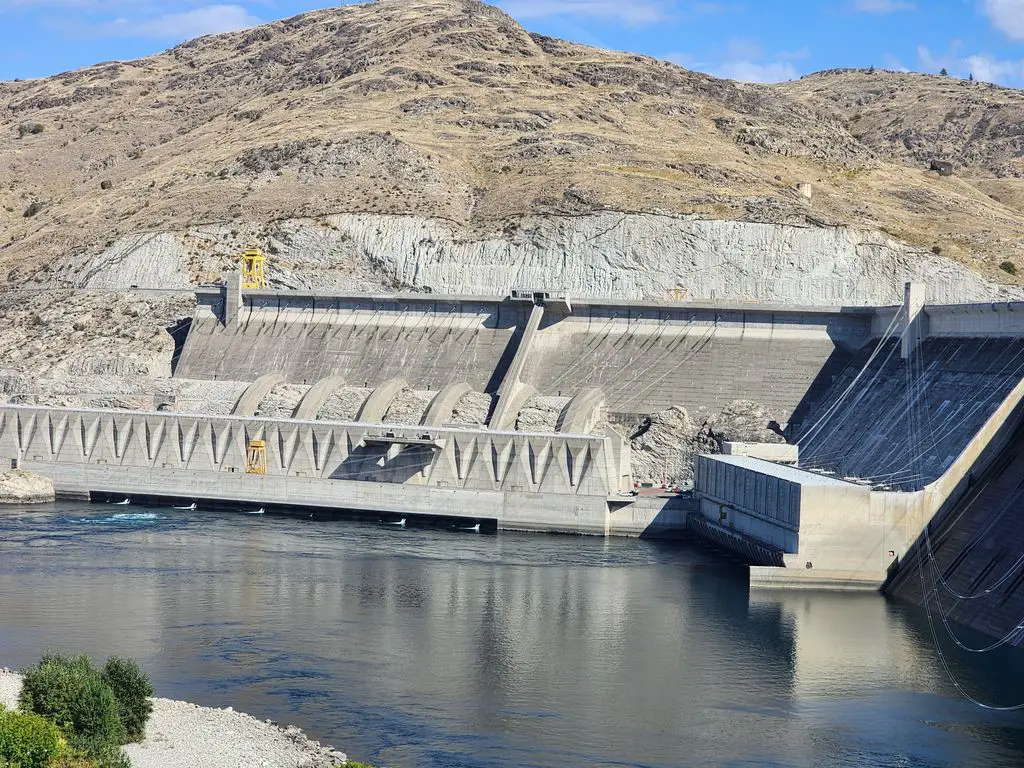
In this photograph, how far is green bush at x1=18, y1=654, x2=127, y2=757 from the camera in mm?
31453

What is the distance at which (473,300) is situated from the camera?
Result: 84188 millimetres

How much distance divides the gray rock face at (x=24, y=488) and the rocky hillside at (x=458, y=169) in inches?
1177

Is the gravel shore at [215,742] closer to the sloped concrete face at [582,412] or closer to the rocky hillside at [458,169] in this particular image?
the sloped concrete face at [582,412]

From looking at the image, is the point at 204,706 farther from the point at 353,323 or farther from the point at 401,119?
the point at 401,119

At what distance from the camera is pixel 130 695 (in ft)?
111

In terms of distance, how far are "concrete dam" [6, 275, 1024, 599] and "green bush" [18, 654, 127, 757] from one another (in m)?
27.3

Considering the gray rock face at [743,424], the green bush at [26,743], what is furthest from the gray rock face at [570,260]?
the green bush at [26,743]

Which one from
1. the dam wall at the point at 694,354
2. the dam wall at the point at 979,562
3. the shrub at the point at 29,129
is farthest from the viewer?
the shrub at the point at 29,129

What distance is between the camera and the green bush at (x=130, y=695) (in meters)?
33.3

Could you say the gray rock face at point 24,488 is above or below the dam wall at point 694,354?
below

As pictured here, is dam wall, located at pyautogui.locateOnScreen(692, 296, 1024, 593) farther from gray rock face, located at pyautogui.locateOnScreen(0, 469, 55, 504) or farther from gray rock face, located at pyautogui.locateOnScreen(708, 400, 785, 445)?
gray rock face, located at pyautogui.locateOnScreen(0, 469, 55, 504)

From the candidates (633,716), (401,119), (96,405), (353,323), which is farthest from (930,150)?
(633,716)

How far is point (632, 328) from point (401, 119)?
161 ft

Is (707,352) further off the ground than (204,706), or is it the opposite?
(707,352)
